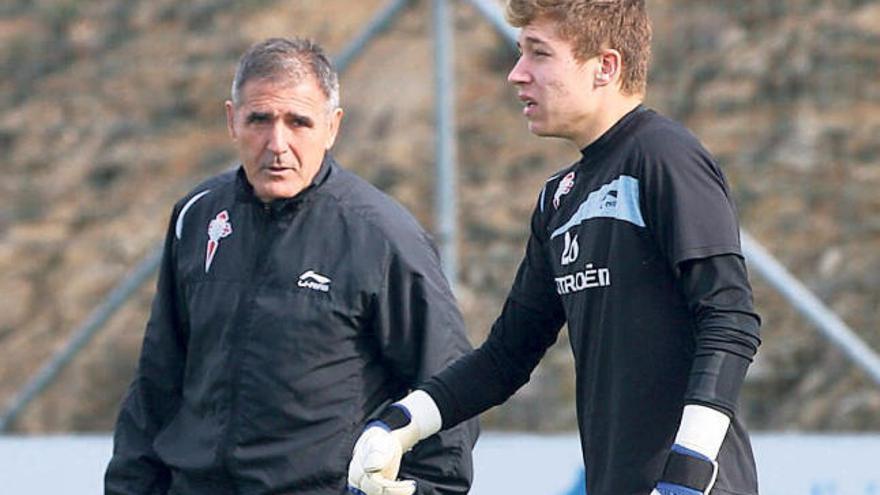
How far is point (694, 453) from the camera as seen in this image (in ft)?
10.7

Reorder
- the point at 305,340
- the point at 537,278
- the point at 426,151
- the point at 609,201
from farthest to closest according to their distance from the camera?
the point at 426,151 → the point at 305,340 → the point at 537,278 → the point at 609,201

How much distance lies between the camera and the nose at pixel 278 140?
4.27 metres

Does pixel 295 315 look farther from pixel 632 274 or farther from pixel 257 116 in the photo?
pixel 632 274

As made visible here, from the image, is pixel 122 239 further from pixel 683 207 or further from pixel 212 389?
pixel 683 207

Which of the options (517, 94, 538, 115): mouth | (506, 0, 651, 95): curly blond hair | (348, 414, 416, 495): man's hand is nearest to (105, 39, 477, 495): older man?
(348, 414, 416, 495): man's hand

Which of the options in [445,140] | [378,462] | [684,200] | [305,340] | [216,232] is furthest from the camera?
[445,140]

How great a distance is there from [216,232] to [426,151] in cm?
606

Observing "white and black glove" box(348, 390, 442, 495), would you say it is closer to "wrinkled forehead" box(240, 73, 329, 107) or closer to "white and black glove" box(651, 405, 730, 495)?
"white and black glove" box(651, 405, 730, 495)

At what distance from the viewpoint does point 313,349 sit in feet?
13.9

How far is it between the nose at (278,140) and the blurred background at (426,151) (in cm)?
331

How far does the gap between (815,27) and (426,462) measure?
6958mm

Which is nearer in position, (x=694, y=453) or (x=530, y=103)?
(x=694, y=453)

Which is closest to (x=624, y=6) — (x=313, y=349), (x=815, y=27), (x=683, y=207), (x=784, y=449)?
(x=683, y=207)

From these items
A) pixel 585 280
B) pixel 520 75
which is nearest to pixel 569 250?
pixel 585 280
